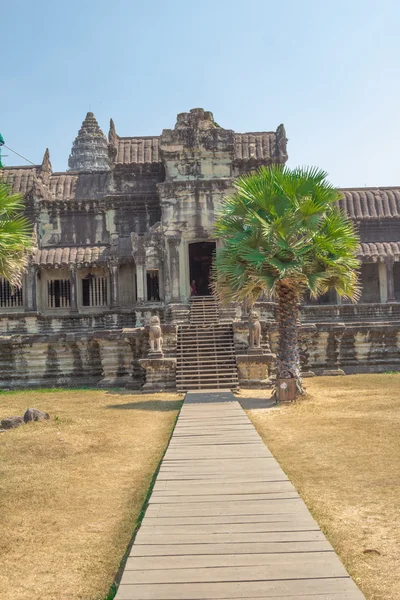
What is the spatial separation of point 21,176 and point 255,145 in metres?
10.0

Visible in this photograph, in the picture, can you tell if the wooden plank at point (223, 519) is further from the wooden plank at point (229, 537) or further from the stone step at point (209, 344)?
the stone step at point (209, 344)

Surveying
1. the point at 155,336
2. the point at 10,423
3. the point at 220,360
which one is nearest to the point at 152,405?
the point at 10,423

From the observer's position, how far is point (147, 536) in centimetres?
452

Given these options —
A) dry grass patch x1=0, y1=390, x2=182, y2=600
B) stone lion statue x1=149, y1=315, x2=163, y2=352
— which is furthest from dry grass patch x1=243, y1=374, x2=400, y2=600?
stone lion statue x1=149, y1=315, x2=163, y2=352

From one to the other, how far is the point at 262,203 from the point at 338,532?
30.5 ft

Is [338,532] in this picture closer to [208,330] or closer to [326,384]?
[326,384]

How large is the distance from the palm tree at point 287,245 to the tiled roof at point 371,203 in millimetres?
12959

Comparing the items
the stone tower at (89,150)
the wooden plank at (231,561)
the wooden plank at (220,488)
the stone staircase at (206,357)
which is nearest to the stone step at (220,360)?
the stone staircase at (206,357)

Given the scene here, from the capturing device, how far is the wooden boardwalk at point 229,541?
11.9 ft

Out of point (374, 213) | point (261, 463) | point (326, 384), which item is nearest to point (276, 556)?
point (261, 463)

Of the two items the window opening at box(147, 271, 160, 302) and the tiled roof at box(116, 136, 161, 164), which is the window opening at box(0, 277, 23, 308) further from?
the tiled roof at box(116, 136, 161, 164)

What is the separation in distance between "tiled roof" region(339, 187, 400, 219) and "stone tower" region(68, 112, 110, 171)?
22117 mm

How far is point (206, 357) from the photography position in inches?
665

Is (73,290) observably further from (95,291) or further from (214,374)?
(214,374)
